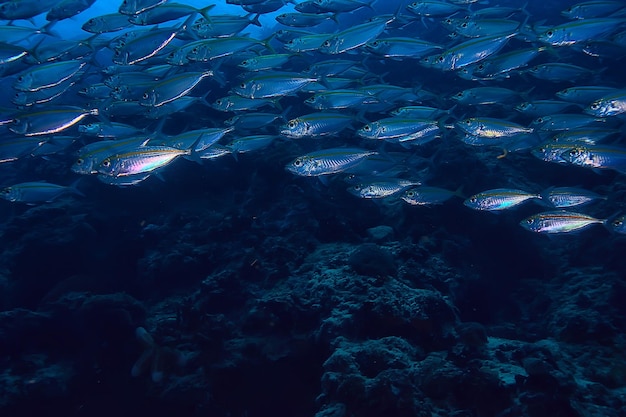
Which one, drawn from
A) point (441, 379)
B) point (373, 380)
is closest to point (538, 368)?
point (441, 379)

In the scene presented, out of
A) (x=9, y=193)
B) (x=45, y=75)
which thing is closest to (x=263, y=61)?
(x=45, y=75)

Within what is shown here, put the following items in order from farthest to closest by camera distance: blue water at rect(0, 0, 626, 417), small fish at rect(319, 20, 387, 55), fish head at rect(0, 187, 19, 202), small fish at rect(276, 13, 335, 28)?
small fish at rect(276, 13, 335, 28), small fish at rect(319, 20, 387, 55), fish head at rect(0, 187, 19, 202), blue water at rect(0, 0, 626, 417)

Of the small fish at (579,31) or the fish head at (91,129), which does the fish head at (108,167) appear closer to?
the fish head at (91,129)

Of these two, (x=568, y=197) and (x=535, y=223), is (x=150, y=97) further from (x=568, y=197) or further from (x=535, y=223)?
(x=568, y=197)

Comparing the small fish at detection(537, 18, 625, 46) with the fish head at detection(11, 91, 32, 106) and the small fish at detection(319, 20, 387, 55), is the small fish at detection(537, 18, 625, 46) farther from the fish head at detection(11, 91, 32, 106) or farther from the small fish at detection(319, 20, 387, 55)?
the fish head at detection(11, 91, 32, 106)

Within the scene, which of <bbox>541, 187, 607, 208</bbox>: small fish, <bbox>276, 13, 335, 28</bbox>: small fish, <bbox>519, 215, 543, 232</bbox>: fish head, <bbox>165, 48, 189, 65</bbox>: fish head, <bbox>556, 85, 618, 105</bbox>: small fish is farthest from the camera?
<bbox>276, 13, 335, 28</bbox>: small fish

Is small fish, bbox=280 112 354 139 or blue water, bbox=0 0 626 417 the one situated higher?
small fish, bbox=280 112 354 139

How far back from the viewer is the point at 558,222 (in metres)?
4.86

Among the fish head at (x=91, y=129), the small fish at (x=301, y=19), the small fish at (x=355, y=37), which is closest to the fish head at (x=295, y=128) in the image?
the small fish at (x=355, y=37)

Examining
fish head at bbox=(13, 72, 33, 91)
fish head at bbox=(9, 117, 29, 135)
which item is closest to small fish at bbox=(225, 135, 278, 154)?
fish head at bbox=(9, 117, 29, 135)

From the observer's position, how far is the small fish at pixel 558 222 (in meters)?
4.79

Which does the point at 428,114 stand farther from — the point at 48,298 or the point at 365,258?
the point at 48,298

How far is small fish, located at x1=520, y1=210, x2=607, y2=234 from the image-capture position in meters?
4.79

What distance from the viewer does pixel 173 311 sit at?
630 cm
